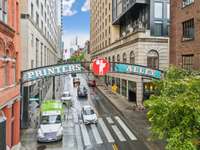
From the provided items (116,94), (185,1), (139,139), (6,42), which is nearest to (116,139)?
(139,139)

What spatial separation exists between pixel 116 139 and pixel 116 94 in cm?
3040

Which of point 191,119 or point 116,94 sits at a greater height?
point 191,119

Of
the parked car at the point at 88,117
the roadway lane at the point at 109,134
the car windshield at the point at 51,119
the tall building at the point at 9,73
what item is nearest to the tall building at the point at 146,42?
the roadway lane at the point at 109,134

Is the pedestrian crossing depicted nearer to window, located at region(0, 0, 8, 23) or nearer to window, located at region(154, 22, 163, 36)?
window, located at region(0, 0, 8, 23)

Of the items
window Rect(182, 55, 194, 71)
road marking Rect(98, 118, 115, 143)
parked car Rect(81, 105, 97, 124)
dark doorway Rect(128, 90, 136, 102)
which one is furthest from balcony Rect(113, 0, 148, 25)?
road marking Rect(98, 118, 115, 143)

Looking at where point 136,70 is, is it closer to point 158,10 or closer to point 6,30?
point 6,30

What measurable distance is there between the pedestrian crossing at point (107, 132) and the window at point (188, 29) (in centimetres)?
1113

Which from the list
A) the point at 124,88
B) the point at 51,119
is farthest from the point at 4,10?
the point at 124,88

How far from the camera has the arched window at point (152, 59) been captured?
134ft

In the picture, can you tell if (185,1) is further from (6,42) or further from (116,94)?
(116,94)

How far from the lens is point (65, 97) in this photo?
45906 mm

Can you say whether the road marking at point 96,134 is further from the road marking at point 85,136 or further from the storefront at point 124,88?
the storefront at point 124,88

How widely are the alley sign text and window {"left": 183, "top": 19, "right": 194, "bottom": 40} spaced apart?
38.2 ft

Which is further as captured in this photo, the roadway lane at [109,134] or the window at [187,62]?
the window at [187,62]
